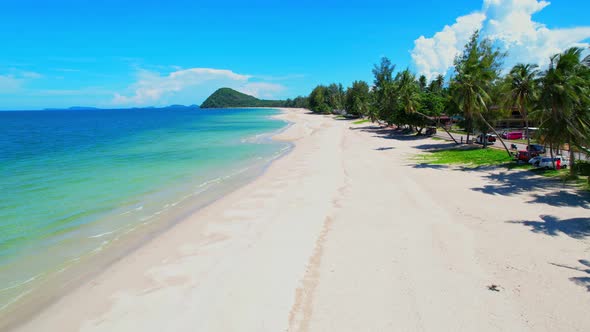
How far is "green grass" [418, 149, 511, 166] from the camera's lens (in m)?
25.8

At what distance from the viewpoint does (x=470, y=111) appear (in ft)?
92.4

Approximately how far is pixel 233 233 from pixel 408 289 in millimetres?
7652

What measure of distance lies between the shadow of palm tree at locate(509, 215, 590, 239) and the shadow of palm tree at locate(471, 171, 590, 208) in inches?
92.5

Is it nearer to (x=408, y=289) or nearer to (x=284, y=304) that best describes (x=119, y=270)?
(x=284, y=304)

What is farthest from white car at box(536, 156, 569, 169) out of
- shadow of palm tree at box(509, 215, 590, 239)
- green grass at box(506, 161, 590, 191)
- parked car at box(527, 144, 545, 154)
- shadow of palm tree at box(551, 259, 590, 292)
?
shadow of palm tree at box(551, 259, 590, 292)

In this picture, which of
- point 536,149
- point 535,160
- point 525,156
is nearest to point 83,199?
point 535,160

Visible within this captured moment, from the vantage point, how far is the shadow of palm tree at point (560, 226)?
1143 centimetres

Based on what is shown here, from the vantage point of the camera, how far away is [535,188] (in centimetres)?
1753

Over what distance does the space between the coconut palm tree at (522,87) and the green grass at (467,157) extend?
4.48 meters

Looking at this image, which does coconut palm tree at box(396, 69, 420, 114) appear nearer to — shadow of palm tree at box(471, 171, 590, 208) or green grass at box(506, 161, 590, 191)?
green grass at box(506, 161, 590, 191)

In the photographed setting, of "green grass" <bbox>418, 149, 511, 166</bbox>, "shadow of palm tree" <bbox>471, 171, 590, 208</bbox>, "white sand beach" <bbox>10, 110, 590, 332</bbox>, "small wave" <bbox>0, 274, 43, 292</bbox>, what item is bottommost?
"small wave" <bbox>0, 274, 43, 292</bbox>

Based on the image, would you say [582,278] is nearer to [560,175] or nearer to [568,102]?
[568,102]

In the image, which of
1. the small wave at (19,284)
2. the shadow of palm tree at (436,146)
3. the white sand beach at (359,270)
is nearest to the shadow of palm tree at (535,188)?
the white sand beach at (359,270)

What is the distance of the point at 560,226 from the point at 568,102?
8921 millimetres
